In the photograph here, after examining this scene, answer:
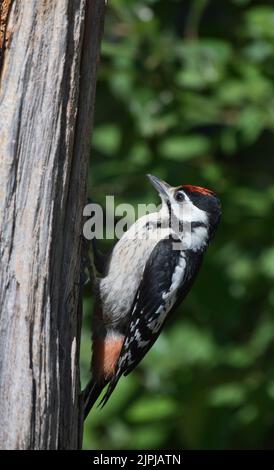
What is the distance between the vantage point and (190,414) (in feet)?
19.5

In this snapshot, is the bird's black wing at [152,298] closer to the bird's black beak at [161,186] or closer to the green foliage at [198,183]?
the bird's black beak at [161,186]

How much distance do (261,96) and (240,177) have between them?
61cm

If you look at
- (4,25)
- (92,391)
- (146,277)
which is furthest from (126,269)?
(4,25)

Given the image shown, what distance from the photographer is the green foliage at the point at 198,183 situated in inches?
225

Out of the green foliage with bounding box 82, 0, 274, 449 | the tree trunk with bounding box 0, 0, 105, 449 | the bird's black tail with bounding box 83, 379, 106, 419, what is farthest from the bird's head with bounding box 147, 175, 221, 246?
the tree trunk with bounding box 0, 0, 105, 449

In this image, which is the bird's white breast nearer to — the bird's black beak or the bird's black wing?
the bird's black wing

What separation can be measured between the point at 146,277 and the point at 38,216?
129cm

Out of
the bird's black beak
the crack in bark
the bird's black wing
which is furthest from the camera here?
the bird's black beak

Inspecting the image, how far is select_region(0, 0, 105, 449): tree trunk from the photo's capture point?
3.70 metres

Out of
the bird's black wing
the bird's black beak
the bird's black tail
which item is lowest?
the bird's black tail

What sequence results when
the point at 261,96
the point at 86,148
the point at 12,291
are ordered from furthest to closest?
the point at 261,96, the point at 86,148, the point at 12,291
